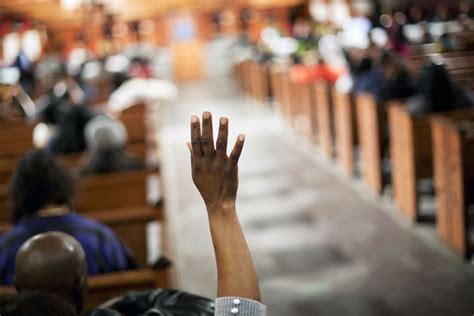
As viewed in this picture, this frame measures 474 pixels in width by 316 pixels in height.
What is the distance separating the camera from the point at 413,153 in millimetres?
5473

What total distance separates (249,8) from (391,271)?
1975 cm

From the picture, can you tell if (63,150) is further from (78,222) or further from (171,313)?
(171,313)

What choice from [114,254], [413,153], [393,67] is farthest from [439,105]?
[114,254]

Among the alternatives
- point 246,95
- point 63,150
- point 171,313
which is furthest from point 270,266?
point 246,95

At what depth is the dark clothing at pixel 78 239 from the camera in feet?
9.16

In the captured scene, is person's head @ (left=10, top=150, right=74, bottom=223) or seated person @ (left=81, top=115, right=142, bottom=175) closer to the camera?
person's head @ (left=10, top=150, right=74, bottom=223)

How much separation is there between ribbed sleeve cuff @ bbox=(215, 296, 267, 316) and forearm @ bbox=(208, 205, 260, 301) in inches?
0.5

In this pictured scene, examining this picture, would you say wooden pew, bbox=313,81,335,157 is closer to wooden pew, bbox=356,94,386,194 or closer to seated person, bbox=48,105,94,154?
wooden pew, bbox=356,94,386,194

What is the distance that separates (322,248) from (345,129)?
8.36 feet

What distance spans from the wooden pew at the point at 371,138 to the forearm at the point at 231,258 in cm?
500

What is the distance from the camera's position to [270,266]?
4832mm

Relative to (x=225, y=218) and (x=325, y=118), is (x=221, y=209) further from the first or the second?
(x=325, y=118)

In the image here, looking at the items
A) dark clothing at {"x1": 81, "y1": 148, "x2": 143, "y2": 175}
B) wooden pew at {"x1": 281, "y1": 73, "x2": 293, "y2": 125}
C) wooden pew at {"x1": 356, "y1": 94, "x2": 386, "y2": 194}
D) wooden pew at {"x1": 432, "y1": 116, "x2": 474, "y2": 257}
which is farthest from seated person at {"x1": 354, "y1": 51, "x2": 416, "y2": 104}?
wooden pew at {"x1": 281, "y1": 73, "x2": 293, "y2": 125}

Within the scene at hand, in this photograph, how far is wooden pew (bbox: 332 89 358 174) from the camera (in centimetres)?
Result: 728
